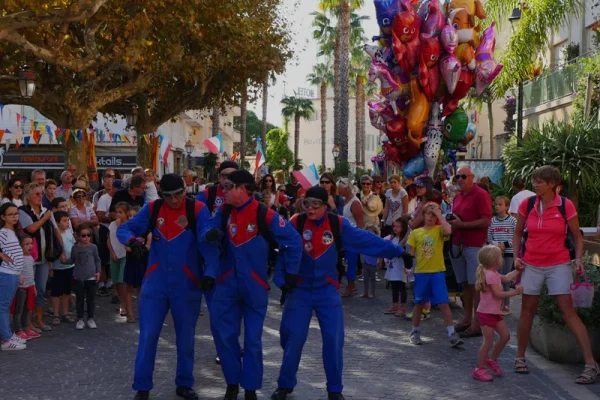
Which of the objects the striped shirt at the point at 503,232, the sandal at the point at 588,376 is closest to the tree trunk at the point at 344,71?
the striped shirt at the point at 503,232

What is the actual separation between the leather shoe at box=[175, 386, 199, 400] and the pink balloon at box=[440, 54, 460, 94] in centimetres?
1425

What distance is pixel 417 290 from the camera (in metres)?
9.20

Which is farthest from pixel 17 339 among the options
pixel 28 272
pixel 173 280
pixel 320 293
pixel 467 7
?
pixel 467 7

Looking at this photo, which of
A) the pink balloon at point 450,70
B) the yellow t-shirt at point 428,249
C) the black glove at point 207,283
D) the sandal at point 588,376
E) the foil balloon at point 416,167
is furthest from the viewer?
the foil balloon at point 416,167

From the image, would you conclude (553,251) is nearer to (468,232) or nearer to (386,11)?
(468,232)

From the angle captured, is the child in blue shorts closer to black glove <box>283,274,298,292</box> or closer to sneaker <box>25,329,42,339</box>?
black glove <box>283,274,298,292</box>

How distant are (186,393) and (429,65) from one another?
14485 mm

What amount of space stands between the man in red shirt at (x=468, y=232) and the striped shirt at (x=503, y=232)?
1.64 meters

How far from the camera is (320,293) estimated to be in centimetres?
673

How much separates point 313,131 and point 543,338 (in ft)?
326

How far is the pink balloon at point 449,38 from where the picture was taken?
64.4ft

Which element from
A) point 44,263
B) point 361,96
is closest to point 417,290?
point 44,263

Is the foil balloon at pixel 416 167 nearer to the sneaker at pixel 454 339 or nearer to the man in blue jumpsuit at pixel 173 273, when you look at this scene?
the sneaker at pixel 454 339

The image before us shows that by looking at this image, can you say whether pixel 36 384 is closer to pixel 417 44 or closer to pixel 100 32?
pixel 417 44
